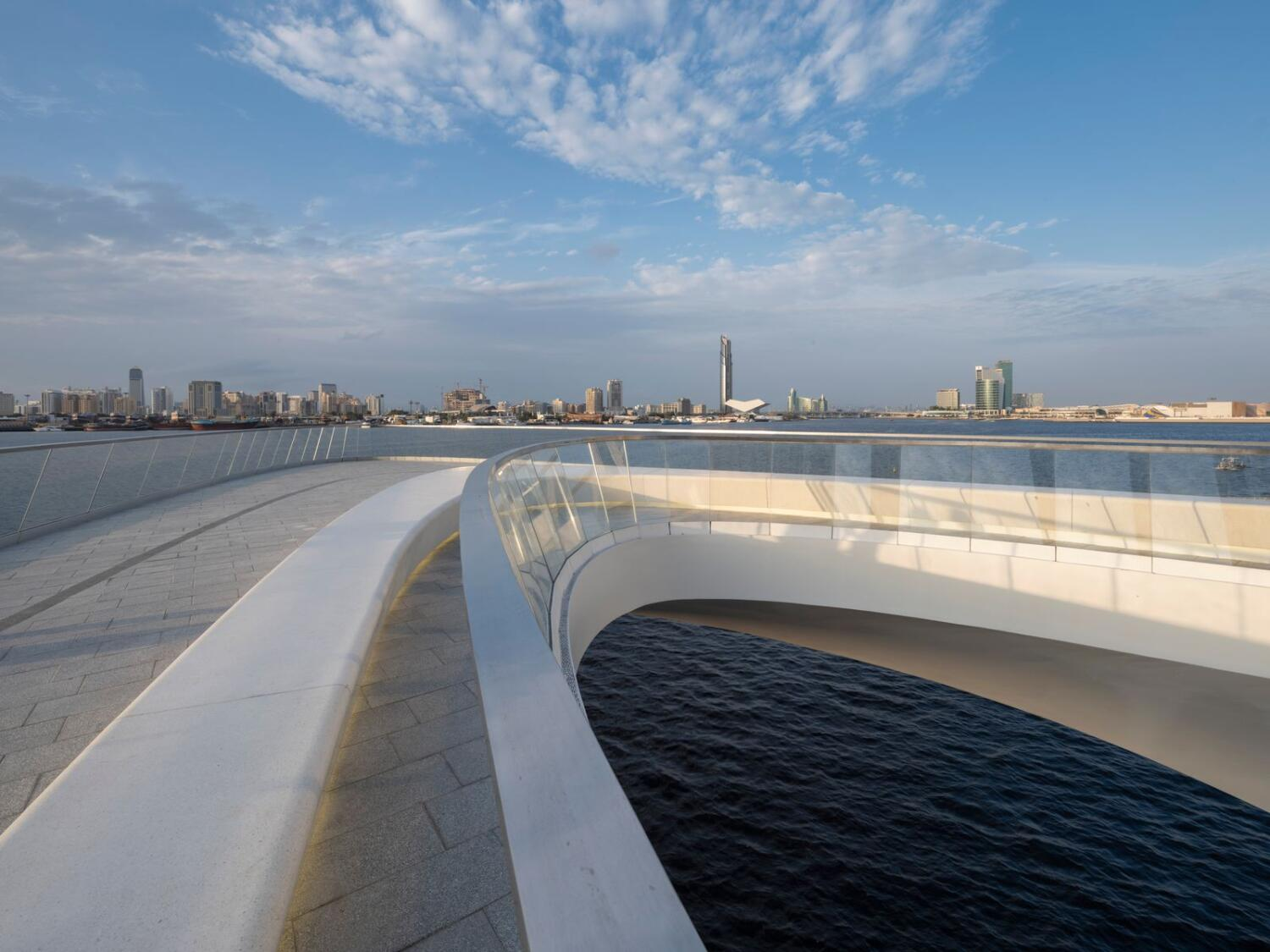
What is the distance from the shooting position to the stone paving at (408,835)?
5.76 feet

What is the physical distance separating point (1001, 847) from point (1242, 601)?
182 inches

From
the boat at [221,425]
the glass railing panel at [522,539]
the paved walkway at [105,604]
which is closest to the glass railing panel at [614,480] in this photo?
the glass railing panel at [522,539]

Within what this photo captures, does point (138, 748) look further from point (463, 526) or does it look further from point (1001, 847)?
point (1001, 847)

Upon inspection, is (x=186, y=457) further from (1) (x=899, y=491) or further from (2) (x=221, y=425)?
(2) (x=221, y=425)

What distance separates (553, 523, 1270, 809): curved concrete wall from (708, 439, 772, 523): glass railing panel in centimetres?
80

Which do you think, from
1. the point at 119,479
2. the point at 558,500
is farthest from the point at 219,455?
the point at 558,500

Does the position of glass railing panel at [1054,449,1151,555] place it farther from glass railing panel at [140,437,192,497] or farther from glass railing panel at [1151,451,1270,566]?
glass railing panel at [140,437,192,497]

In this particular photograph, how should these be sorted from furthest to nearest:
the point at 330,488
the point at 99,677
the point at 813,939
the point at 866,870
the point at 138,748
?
1. the point at 330,488
2. the point at 866,870
3. the point at 813,939
4. the point at 99,677
5. the point at 138,748

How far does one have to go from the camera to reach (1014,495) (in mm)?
7477

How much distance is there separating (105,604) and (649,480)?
19.9 ft

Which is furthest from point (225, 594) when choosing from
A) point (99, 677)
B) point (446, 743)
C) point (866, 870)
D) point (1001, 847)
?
point (1001, 847)

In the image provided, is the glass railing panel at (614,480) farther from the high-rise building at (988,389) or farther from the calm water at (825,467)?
the high-rise building at (988,389)

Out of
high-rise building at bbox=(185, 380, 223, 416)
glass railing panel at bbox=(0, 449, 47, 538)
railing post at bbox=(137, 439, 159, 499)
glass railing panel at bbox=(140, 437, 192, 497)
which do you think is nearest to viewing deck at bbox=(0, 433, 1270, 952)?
glass railing panel at bbox=(0, 449, 47, 538)

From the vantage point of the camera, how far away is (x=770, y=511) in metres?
9.40
